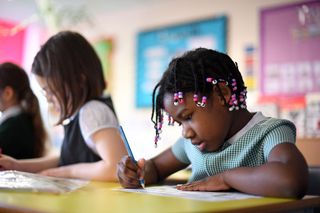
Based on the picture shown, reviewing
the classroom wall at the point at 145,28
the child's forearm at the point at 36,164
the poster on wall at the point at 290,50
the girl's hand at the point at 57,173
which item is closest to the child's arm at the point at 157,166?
the girl's hand at the point at 57,173

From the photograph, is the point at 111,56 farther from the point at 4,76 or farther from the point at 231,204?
the point at 231,204

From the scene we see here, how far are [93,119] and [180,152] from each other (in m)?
0.27

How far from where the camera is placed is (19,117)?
60.9 inches

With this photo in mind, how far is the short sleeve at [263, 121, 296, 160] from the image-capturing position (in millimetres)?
923

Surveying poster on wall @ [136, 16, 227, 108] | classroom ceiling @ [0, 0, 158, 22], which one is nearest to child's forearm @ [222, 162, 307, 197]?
poster on wall @ [136, 16, 227, 108]

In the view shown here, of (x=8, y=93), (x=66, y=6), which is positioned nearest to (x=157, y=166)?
(x=8, y=93)

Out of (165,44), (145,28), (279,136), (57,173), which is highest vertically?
(145,28)

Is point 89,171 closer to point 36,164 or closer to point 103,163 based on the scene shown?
point 103,163

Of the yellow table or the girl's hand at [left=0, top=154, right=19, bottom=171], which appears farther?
the girl's hand at [left=0, top=154, right=19, bottom=171]

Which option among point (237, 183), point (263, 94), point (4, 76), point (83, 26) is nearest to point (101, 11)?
point (83, 26)

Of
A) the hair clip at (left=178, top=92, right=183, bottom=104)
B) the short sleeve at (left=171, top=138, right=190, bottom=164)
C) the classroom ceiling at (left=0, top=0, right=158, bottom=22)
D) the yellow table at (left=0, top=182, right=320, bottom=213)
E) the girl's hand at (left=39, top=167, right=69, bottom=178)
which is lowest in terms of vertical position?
the girl's hand at (left=39, top=167, right=69, bottom=178)

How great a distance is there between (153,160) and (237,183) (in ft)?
1.38

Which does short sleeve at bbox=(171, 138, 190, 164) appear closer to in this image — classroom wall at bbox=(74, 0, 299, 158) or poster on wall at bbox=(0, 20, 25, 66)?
classroom wall at bbox=(74, 0, 299, 158)

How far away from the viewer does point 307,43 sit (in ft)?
9.96
